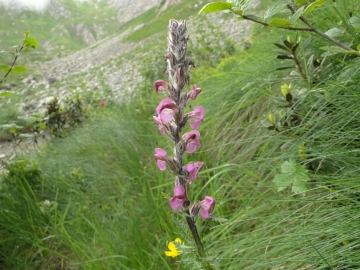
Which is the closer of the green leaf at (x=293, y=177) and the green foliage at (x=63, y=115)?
the green leaf at (x=293, y=177)

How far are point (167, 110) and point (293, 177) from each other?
0.63 metres

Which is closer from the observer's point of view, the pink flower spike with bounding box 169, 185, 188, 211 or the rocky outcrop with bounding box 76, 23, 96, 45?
the pink flower spike with bounding box 169, 185, 188, 211

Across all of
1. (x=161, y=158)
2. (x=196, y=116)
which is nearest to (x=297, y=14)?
(x=196, y=116)

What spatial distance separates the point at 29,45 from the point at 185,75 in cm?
170

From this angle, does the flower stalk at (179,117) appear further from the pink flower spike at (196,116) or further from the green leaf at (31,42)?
the green leaf at (31,42)

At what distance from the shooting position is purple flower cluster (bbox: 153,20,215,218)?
1016 mm

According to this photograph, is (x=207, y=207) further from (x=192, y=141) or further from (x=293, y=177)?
(x=293, y=177)

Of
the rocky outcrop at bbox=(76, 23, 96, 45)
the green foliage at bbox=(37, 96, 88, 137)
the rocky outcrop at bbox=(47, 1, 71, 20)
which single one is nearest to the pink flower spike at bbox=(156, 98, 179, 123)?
the green foliage at bbox=(37, 96, 88, 137)

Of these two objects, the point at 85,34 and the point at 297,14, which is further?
the point at 85,34

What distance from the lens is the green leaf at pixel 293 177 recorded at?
1309 millimetres

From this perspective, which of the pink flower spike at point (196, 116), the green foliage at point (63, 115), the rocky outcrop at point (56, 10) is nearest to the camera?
the pink flower spike at point (196, 116)

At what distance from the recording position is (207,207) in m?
1.12

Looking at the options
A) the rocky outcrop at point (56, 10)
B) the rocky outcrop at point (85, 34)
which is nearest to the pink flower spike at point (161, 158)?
the rocky outcrop at point (85, 34)

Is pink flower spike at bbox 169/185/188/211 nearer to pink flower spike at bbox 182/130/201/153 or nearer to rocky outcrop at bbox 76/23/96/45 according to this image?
pink flower spike at bbox 182/130/201/153
